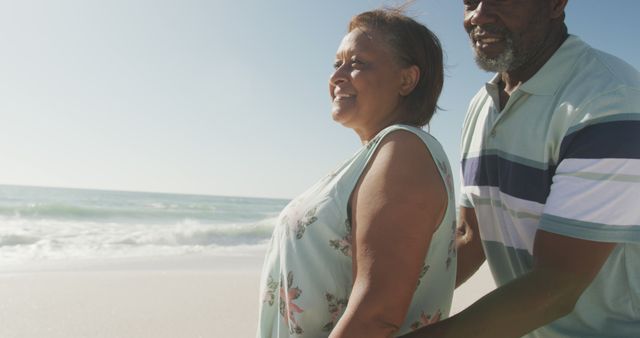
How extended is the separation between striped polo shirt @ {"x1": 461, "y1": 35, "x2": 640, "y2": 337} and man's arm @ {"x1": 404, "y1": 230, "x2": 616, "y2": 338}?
5 centimetres

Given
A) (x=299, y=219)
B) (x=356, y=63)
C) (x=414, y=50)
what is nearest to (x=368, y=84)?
(x=356, y=63)

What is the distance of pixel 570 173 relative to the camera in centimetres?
160

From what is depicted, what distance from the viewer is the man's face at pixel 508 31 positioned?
2.06m

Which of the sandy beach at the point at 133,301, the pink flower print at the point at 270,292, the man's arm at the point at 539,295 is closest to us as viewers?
the man's arm at the point at 539,295

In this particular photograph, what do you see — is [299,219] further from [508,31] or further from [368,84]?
[508,31]

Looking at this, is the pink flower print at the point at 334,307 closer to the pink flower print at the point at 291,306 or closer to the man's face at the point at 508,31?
the pink flower print at the point at 291,306

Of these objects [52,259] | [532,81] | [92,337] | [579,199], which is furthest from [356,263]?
[52,259]

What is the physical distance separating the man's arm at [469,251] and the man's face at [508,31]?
677 mm

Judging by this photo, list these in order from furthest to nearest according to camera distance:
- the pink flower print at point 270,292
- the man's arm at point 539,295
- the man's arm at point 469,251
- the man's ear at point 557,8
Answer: the man's arm at point 469,251 → the man's ear at point 557,8 → the pink flower print at point 270,292 → the man's arm at point 539,295

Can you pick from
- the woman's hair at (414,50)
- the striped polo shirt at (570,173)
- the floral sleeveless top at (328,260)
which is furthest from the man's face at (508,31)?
the floral sleeveless top at (328,260)

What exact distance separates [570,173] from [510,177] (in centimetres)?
37

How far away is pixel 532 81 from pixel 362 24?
2.20ft

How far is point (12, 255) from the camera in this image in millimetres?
9734

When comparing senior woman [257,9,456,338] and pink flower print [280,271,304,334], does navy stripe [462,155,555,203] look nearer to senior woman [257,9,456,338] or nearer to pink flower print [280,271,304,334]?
senior woman [257,9,456,338]
